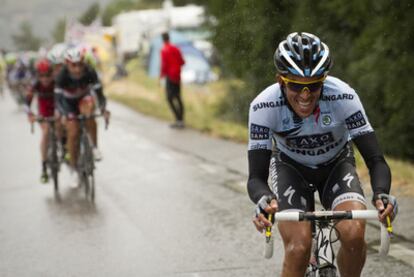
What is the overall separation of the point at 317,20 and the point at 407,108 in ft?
10.8

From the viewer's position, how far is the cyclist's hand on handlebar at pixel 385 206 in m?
4.00

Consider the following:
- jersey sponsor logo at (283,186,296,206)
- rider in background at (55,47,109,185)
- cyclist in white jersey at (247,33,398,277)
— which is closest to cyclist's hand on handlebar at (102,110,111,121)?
rider in background at (55,47,109,185)

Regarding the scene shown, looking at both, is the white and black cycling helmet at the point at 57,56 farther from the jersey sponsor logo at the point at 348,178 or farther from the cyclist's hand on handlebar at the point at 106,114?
the jersey sponsor logo at the point at 348,178

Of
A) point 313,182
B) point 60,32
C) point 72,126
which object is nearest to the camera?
point 313,182

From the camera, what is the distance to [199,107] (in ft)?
94.2

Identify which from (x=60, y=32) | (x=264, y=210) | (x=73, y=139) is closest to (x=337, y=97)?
(x=264, y=210)

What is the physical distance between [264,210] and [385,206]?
624mm

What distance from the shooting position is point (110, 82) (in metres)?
45.8

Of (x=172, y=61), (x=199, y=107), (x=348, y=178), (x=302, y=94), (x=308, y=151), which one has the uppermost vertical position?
(x=302, y=94)

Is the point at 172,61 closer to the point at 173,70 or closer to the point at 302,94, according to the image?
the point at 173,70

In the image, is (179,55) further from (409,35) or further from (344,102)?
(344,102)

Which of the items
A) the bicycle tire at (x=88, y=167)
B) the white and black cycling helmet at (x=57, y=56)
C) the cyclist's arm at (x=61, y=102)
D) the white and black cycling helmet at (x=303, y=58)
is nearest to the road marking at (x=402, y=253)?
the white and black cycling helmet at (x=303, y=58)

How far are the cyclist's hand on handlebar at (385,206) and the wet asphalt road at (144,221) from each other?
2331 millimetres

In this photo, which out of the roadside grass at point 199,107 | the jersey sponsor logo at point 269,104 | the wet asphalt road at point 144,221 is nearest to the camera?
the jersey sponsor logo at point 269,104
